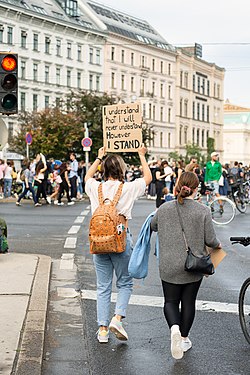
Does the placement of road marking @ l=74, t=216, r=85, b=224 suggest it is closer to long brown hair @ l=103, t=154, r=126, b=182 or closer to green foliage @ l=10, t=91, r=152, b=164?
long brown hair @ l=103, t=154, r=126, b=182

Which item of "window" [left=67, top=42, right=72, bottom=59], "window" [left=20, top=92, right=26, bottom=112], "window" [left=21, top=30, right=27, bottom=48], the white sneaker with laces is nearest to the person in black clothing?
the white sneaker with laces

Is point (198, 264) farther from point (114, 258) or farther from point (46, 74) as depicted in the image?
point (46, 74)

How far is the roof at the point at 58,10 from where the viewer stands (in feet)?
268

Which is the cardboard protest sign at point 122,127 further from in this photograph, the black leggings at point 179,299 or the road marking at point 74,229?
the road marking at point 74,229

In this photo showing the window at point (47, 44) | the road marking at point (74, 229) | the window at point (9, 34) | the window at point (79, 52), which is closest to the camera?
the road marking at point (74, 229)

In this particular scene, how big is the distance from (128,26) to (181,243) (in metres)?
98.4

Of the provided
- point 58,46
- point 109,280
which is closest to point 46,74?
point 58,46

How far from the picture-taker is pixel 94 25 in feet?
309

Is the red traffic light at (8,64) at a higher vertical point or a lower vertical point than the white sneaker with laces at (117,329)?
higher

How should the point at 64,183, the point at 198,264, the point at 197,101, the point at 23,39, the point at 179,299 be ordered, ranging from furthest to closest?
the point at 197,101
the point at 23,39
the point at 64,183
the point at 179,299
the point at 198,264

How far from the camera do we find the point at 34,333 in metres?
7.01

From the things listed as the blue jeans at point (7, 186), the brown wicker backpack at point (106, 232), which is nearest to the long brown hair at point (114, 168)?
the brown wicker backpack at point (106, 232)

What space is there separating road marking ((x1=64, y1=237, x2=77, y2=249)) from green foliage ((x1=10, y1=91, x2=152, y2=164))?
37.0 m

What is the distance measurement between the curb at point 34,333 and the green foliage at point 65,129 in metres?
44.0
